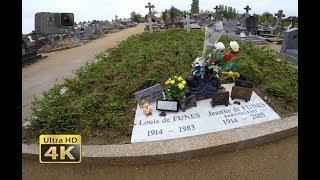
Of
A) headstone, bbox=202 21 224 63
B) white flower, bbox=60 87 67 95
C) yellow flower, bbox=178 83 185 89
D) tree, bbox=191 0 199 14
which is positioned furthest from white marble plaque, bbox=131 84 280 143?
tree, bbox=191 0 199 14

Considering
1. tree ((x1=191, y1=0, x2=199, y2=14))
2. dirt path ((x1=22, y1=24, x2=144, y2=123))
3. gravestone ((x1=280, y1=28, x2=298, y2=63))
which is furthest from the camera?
tree ((x1=191, y1=0, x2=199, y2=14))

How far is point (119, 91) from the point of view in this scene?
6.42 meters

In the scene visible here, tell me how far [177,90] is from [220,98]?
2.33 ft

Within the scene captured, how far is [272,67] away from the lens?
24.5 feet

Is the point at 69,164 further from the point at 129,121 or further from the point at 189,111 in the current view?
the point at 189,111

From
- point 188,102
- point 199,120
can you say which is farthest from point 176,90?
point 199,120

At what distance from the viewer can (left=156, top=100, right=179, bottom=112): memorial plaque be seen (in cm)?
539

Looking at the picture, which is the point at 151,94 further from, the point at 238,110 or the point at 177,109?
the point at 238,110

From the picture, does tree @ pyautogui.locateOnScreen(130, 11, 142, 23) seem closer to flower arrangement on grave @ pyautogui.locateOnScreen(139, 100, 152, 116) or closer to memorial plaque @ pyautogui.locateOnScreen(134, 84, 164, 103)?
memorial plaque @ pyautogui.locateOnScreen(134, 84, 164, 103)

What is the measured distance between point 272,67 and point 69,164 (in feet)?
16.3

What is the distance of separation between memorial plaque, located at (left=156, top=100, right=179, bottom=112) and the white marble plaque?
0.23ft

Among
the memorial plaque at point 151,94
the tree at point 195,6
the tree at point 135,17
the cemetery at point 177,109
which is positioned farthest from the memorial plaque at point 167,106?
the tree at point 135,17

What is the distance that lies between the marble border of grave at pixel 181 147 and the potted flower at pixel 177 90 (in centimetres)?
99
